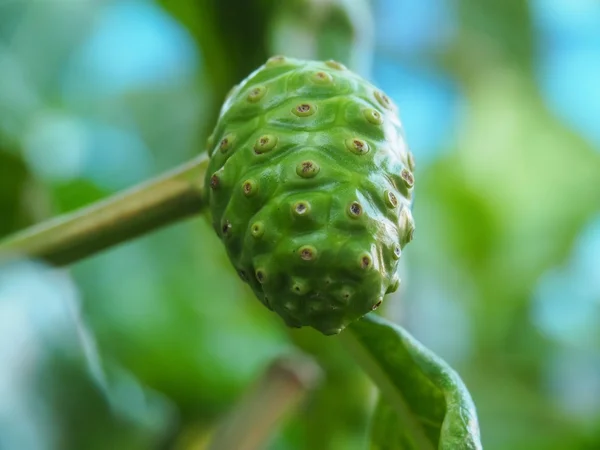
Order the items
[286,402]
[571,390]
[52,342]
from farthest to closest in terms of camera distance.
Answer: [571,390], [286,402], [52,342]

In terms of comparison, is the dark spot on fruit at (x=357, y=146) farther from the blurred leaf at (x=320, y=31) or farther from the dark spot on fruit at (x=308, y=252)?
the blurred leaf at (x=320, y=31)

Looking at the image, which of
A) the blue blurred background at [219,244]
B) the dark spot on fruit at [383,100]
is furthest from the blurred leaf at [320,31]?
the dark spot on fruit at [383,100]

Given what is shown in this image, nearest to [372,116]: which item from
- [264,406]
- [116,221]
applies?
[116,221]

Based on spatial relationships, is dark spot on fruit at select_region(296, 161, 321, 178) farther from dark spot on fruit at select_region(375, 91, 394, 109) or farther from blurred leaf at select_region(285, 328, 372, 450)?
blurred leaf at select_region(285, 328, 372, 450)

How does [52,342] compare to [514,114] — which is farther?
[514,114]

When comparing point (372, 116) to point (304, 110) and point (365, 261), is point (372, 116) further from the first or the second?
point (365, 261)

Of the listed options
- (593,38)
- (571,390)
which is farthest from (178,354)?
(593,38)

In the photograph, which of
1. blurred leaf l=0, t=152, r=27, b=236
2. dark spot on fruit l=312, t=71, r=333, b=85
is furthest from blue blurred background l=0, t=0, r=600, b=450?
dark spot on fruit l=312, t=71, r=333, b=85

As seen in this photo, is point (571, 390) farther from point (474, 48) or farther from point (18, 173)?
point (18, 173)
